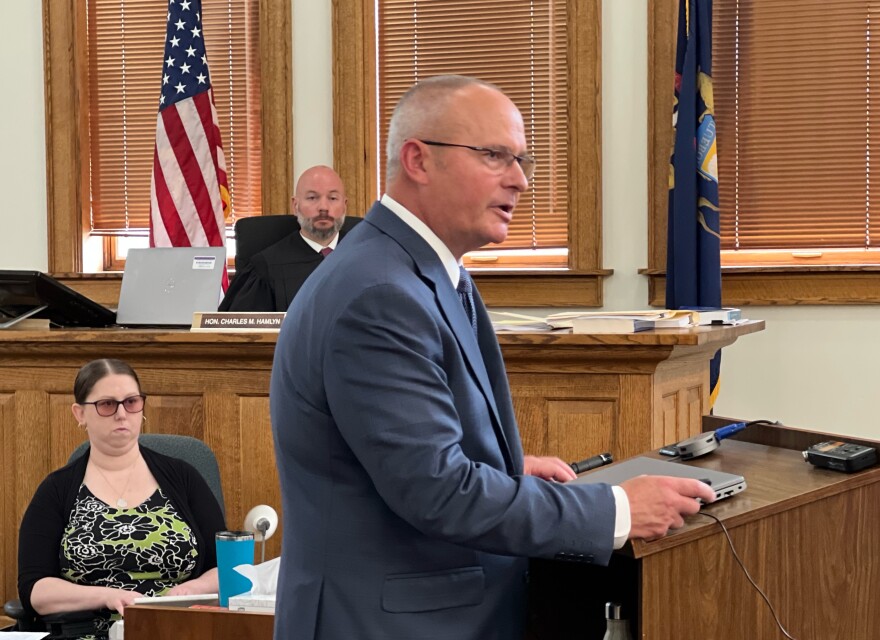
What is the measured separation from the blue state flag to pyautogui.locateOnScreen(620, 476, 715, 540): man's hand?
3835 millimetres

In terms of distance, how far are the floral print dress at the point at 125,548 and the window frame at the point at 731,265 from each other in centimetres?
316

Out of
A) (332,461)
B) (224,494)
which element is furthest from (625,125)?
(332,461)

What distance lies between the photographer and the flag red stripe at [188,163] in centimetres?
579

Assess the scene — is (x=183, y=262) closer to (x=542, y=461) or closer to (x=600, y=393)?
(x=600, y=393)

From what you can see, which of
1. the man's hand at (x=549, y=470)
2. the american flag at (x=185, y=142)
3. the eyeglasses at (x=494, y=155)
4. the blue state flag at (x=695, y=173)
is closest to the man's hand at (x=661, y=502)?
the man's hand at (x=549, y=470)

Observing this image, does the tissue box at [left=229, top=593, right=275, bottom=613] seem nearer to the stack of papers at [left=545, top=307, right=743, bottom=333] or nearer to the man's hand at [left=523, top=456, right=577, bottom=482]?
the man's hand at [left=523, top=456, right=577, bottom=482]

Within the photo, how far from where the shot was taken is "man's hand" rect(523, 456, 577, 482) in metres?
1.76

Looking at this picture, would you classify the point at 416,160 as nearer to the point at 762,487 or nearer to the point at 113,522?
the point at 762,487

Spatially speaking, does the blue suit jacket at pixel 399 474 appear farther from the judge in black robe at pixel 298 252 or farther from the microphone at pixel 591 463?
the judge in black robe at pixel 298 252

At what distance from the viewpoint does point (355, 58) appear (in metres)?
5.91

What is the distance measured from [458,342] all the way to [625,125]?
4.28m

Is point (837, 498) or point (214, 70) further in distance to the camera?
point (214, 70)

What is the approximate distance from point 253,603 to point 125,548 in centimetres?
103

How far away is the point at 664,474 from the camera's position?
1.56 metres
